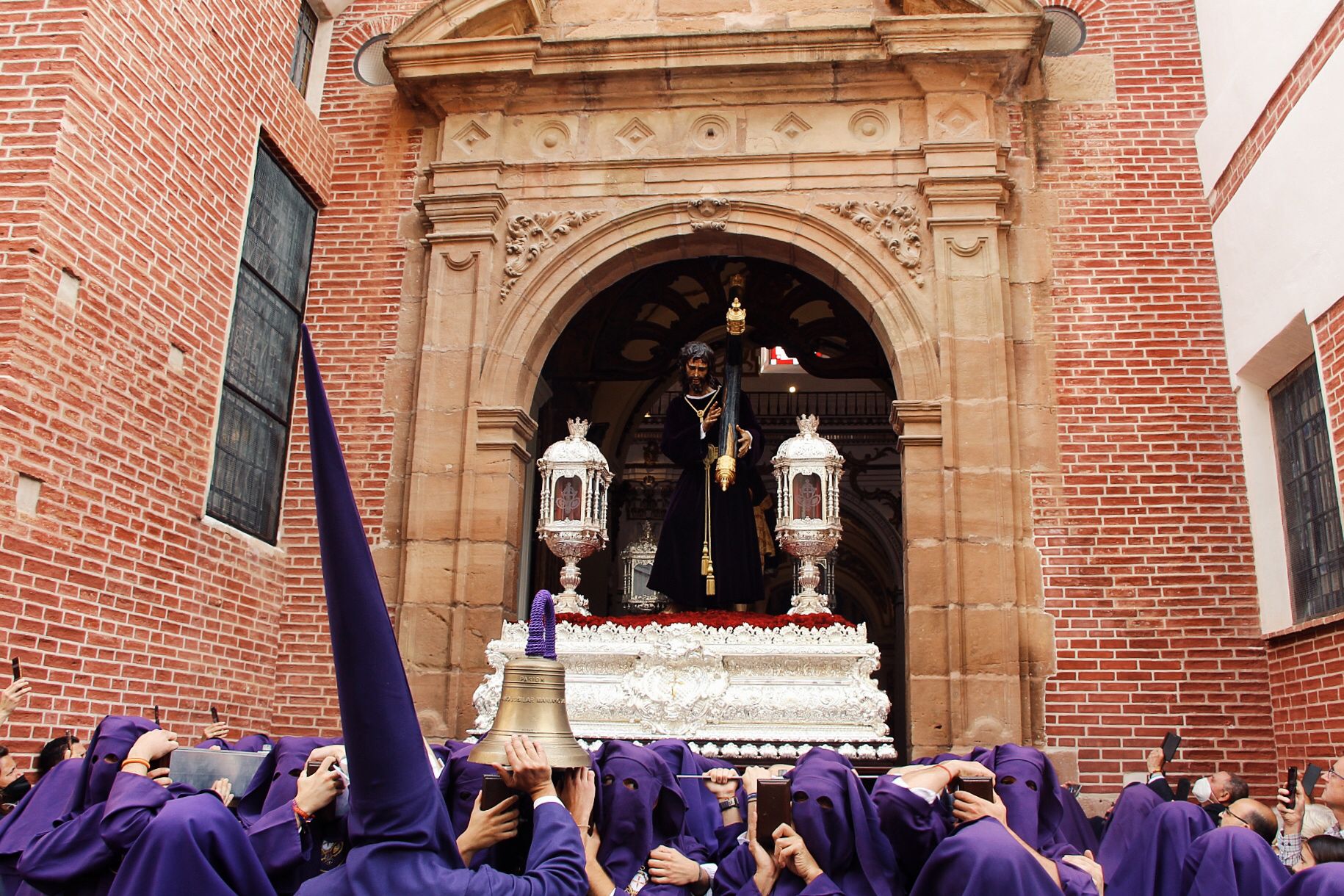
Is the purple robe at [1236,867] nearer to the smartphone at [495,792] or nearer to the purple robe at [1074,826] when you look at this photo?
the purple robe at [1074,826]

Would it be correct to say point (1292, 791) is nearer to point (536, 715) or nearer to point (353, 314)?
point (536, 715)

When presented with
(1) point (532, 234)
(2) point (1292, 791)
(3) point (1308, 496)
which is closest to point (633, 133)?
(1) point (532, 234)

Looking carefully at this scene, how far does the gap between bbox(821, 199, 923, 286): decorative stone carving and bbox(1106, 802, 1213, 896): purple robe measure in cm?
543

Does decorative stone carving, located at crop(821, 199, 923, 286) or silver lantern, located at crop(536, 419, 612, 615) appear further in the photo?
decorative stone carving, located at crop(821, 199, 923, 286)

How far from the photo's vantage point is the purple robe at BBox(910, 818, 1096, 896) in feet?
9.89

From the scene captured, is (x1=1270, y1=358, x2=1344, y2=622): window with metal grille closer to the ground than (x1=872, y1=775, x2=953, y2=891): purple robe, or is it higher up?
higher up

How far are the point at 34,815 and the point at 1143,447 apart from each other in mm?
7176

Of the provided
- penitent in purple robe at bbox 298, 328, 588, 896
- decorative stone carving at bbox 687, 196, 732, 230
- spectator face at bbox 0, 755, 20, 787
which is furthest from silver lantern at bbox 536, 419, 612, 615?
penitent in purple robe at bbox 298, 328, 588, 896

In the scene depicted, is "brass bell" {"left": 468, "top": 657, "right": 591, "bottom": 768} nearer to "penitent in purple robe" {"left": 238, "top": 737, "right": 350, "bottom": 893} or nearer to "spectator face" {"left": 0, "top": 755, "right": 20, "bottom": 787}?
"penitent in purple robe" {"left": 238, "top": 737, "right": 350, "bottom": 893}

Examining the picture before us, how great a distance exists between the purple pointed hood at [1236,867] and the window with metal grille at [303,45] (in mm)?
8947

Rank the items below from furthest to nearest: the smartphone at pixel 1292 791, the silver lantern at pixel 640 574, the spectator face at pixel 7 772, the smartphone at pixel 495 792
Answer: the silver lantern at pixel 640 574
the spectator face at pixel 7 772
the smartphone at pixel 1292 791
the smartphone at pixel 495 792

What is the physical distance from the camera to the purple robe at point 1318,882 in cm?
276

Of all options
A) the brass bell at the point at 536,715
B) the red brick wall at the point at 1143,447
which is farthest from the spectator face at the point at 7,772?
the red brick wall at the point at 1143,447

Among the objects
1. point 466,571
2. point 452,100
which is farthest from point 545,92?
point 466,571
